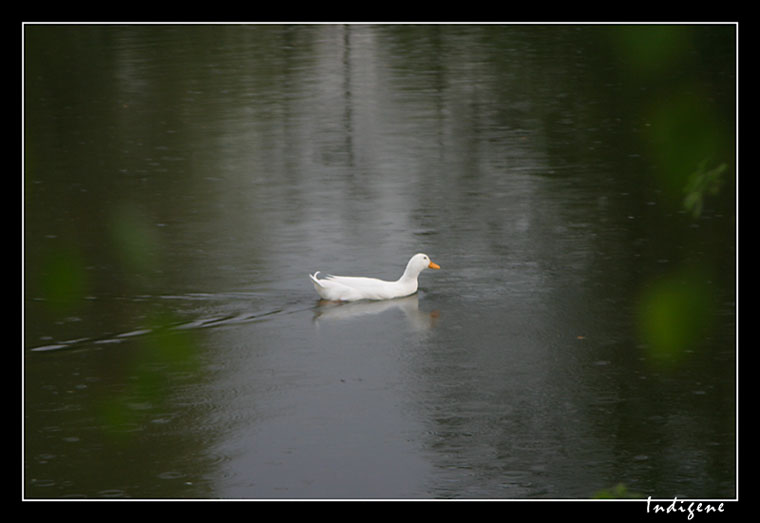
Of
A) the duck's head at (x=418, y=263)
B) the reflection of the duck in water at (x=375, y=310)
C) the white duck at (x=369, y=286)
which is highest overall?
the duck's head at (x=418, y=263)

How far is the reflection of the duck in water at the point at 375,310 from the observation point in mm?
10805

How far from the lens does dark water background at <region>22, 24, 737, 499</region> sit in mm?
7574

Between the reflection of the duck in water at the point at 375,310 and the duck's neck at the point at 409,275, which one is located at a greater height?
the duck's neck at the point at 409,275

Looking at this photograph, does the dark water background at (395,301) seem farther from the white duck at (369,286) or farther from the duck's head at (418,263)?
the duck's head at (418,263)

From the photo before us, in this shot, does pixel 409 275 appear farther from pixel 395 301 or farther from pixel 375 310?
pixel 375 310

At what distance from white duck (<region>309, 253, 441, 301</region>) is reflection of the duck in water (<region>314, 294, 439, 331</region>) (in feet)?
0.18

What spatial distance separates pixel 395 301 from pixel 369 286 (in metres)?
0.31

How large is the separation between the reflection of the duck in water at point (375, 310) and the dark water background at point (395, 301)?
43mm

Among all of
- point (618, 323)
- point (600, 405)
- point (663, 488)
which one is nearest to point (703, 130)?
point (663, 488)

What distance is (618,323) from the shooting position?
34.5 ft

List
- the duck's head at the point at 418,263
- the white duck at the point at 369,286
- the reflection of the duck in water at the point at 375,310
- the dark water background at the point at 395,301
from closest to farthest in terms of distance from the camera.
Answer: the dark water background at the point at 395,301 → the reflection of the duck in water at the point at 375,310 → the white duck at the point at 369,286 → the duck's head at the point at 418,263

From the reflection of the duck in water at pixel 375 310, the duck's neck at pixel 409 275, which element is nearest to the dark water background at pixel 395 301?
the reflection of the duck in water at pixel 375 310

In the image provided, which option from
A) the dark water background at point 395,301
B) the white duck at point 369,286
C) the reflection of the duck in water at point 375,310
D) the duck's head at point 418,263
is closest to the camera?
the dark water background at point 395,301

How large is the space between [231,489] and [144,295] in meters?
4.28
